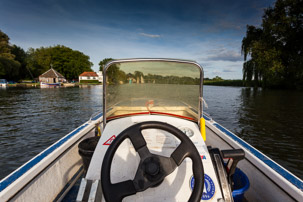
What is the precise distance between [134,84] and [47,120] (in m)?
8.71

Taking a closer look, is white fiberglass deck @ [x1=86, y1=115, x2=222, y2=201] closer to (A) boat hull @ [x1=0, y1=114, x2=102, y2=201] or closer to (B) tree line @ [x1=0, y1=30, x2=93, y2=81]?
(A) boat hull @ [x1=0, y1=114, x2=102, y2=201]

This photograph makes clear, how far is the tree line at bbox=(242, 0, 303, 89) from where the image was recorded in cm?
1889

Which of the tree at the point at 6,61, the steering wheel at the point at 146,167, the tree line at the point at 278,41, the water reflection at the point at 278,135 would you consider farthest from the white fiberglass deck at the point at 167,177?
the tree at the point at 6,61

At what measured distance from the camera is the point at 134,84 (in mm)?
2164

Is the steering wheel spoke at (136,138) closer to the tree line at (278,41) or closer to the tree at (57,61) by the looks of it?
the tree line at (278,41)

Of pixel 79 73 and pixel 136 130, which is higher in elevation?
pixel 79 73

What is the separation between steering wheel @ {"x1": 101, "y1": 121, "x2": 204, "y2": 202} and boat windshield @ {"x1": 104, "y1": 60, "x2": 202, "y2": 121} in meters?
0.98

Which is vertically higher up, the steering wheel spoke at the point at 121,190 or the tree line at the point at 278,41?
the tree line at the point at 278,41

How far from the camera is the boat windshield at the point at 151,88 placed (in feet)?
6.87

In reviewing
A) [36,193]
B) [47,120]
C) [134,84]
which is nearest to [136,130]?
[134,84]

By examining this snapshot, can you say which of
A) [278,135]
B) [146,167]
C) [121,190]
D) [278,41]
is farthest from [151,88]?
[278,41]

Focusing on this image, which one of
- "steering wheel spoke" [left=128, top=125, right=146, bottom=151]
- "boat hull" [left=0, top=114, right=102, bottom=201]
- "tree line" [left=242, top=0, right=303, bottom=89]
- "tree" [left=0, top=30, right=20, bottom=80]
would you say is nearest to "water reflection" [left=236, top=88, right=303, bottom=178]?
"steering wheel spoke" [left=128, top=125, right=146, bottom=151]

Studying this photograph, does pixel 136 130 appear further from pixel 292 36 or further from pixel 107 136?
pixel 292 36

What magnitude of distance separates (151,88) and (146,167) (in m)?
1.24
